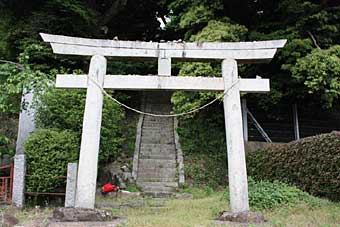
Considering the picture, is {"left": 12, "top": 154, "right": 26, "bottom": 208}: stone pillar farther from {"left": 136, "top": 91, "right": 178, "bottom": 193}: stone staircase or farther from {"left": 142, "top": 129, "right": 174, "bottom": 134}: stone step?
{"left": 142, "top": 129, "right": 174, "bottom": 134}: stone step

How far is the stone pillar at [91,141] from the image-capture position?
714 cm

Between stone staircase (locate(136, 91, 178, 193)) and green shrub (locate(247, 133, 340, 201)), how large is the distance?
298cm

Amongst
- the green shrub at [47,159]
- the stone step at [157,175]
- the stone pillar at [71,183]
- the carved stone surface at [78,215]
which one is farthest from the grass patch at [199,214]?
the stone step at [157,175]

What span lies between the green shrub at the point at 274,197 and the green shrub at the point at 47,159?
4680 mm

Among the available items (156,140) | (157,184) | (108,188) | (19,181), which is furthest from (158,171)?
(19,181)

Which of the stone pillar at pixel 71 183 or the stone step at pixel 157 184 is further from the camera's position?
the stone step at pixel 157 184

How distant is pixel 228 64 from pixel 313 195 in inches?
162

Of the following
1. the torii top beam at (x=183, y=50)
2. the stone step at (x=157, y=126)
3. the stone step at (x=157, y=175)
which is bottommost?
the stone step at (x=157, y=175)

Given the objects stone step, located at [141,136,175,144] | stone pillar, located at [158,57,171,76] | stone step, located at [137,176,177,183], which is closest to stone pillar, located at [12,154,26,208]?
stone step, located at [137,176,177,183]

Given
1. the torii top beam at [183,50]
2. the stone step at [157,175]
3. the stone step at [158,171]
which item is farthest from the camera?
the stone step at [158,171]

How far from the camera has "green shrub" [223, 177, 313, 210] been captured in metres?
8.50

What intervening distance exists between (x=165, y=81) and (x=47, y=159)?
3.89 m

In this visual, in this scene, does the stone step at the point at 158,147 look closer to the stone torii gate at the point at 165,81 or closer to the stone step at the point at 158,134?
the stone step at the point at 158,134

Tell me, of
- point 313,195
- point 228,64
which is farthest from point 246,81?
point 313,195
